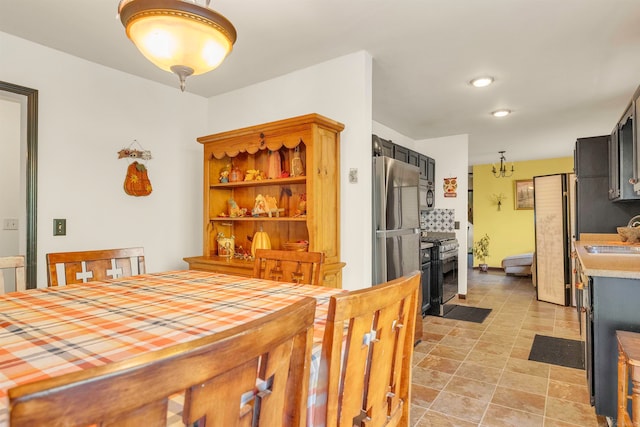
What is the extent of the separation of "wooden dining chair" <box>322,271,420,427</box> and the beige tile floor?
1176mm

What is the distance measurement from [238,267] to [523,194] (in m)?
7.06

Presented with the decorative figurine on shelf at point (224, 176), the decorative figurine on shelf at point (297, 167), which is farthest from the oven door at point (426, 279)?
the decorative figurine on shelf at point (224, 176)

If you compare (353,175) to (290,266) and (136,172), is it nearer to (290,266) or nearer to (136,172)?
(290,266)

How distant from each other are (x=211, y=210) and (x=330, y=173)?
126cm

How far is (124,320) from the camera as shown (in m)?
1.13

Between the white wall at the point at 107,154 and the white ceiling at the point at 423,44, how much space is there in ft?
0.56

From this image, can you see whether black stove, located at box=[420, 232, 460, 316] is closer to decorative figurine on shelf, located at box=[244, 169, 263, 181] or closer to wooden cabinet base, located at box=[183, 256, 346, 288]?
wooden cabinet base, located at box=[183, 256, 346, 288]

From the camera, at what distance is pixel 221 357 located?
47 centimetres

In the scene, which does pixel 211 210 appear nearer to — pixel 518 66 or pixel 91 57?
pixel 91 57

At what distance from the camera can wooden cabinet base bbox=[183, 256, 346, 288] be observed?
8.36 ft

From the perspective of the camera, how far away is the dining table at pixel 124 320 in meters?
0.81

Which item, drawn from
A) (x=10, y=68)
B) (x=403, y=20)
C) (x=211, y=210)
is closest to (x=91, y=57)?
(x=10, y=68)

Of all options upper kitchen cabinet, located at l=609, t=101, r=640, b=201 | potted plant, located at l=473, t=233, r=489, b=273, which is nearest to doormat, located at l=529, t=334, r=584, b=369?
upper kitchen cabinet, located at l=609, t=101, r=640, b=201

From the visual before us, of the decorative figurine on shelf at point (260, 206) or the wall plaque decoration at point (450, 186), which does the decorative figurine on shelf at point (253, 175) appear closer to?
the decorative figurine on shelf at point (260, 206)
